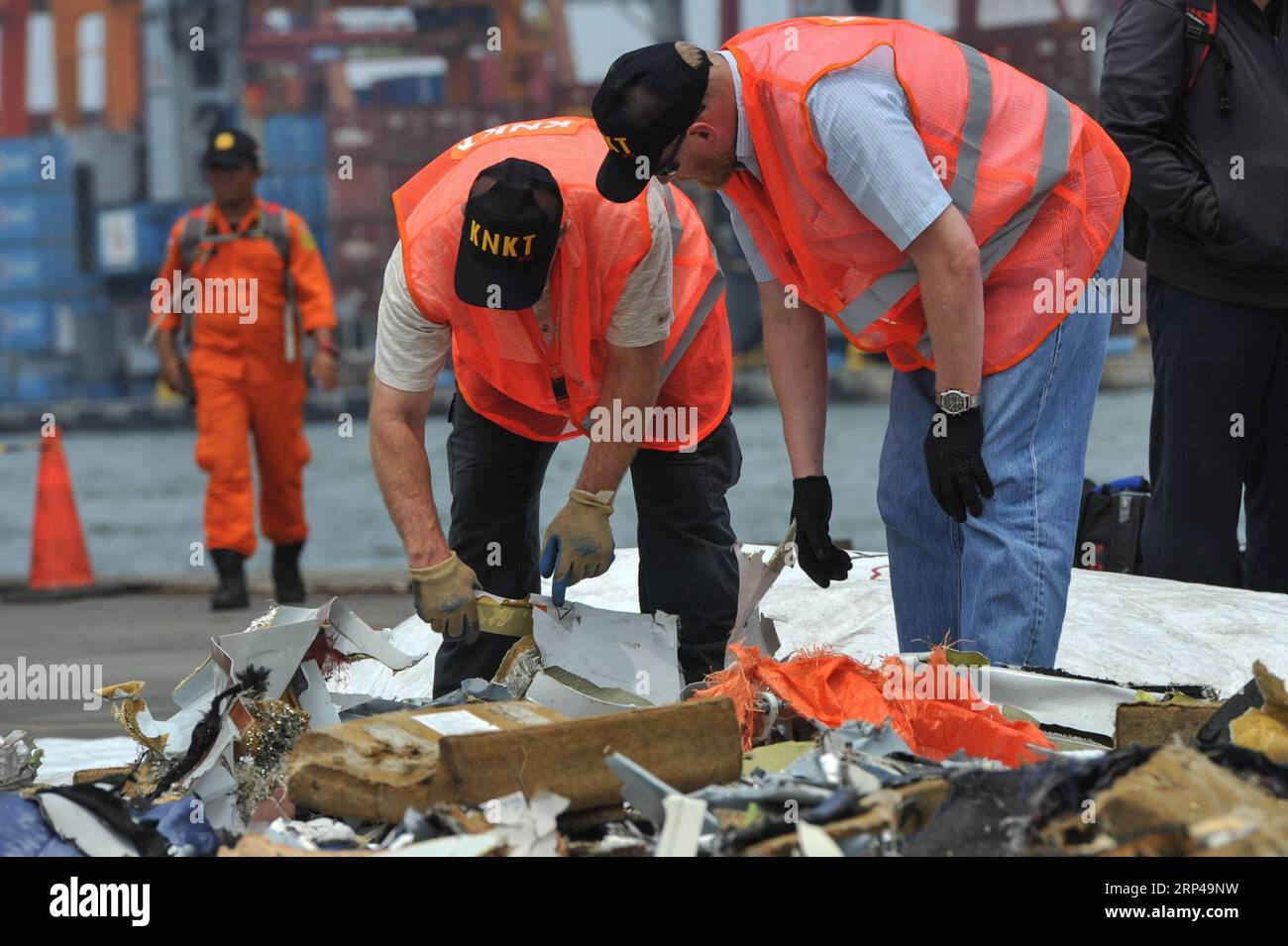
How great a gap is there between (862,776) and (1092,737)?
1.94ft

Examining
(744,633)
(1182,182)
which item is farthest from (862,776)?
(1182,182)

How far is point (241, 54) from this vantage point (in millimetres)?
53969

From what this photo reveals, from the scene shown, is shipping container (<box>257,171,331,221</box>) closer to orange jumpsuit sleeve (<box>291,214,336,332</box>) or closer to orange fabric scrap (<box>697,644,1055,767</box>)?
orange jumpsuit sleeve (<box>291,214,336,332</box>)

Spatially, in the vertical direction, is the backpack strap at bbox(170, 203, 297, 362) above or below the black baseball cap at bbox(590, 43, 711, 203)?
below

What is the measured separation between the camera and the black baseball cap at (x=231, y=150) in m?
6.53

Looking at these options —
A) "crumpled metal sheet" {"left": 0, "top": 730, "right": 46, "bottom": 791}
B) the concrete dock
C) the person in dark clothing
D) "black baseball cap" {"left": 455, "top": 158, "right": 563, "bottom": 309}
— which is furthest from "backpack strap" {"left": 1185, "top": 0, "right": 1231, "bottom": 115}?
the concrete dock

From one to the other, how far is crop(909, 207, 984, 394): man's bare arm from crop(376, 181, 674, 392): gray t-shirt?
0.62 meters

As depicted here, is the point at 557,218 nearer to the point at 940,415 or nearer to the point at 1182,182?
the point at 940,415

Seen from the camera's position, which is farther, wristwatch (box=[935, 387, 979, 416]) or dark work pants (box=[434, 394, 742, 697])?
dark work pants (box=[434, 394, 742, 697])

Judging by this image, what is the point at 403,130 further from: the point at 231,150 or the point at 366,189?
the point at 231,150

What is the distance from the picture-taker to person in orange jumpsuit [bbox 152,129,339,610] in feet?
21.2

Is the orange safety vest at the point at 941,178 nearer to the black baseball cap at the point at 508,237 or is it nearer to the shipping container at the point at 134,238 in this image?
the black baseball cap at the point at 508,237
